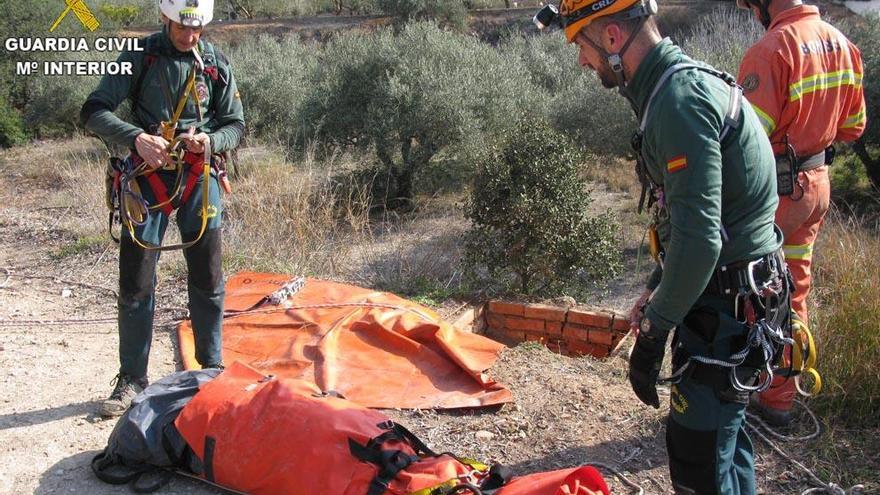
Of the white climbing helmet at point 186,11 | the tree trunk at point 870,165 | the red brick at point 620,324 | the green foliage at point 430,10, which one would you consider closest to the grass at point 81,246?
the white climbing helmet at point 186,11

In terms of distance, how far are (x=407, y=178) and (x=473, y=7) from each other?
20427 millimetres

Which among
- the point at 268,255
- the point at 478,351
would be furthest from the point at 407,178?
the point at 478,351

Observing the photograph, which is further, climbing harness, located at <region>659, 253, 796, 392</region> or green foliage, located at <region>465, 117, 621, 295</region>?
green foliage, located at <region>465, 117, 621, 295</region>

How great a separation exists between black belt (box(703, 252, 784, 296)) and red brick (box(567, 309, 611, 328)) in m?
2.94

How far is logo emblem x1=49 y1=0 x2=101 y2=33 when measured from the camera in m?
19.2

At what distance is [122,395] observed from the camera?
13.2 ft

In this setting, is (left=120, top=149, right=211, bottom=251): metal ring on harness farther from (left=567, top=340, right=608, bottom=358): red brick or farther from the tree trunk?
the tree trunk

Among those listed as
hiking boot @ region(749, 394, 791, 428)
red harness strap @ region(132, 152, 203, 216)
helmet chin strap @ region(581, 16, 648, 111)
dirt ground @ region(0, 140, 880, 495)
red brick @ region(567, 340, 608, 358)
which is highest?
helmet chin strap @ region(581, 16, 648, 111)

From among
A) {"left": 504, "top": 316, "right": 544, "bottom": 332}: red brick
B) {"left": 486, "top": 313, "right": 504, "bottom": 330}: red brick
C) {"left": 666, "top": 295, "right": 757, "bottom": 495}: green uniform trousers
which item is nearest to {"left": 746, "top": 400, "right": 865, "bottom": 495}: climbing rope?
{"left": 666, "top": 295, "right": 757, "bottom": 495}: green uniform trousers

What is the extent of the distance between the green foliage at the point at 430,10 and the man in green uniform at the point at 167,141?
24.5m

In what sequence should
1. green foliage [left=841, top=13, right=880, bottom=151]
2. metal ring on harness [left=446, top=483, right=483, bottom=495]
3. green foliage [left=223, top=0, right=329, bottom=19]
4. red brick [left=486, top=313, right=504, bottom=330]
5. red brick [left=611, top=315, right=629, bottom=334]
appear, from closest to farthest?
1. metal ring on harness [left=446, top=483, right=483, bottom=495]
2. red brick [left=611, top=315, right=629, bottom=334]
3. red brick [left=486, top=313, right=504, bottom=330]
4. green foliage [left=841, top=13, right=880, bottom=151]
5. green foliage [left=223, top=0, right=329, bottom=19]

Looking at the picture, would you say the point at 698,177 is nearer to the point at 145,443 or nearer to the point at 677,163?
the point at 677,163

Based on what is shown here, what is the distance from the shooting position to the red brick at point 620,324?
17.4 feet

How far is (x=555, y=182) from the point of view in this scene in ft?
19.1
